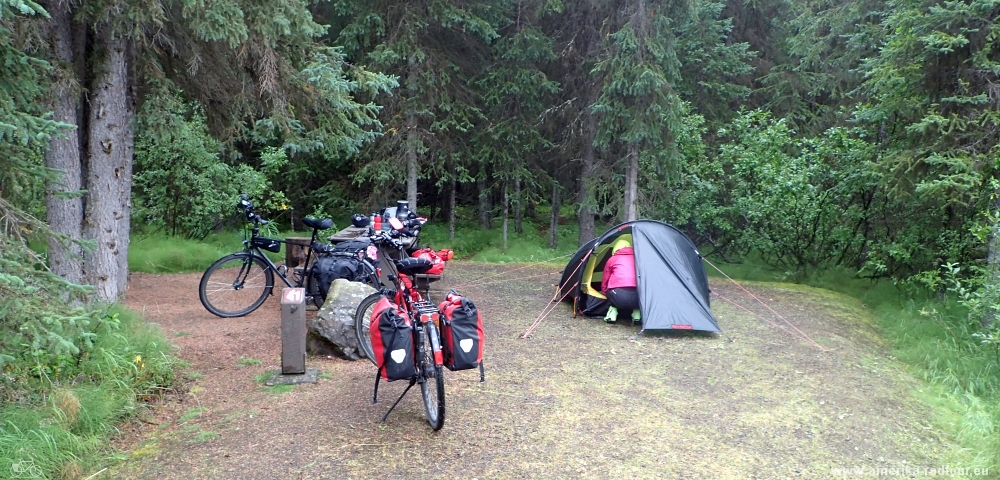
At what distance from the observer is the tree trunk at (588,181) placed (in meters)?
13.6

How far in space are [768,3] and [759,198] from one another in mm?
5862

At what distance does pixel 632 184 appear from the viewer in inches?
515

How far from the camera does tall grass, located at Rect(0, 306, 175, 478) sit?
13.1ft

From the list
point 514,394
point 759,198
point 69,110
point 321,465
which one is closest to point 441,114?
point 759,198

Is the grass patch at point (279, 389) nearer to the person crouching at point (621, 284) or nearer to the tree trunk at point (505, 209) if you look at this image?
the person crouching at point (621, 284)

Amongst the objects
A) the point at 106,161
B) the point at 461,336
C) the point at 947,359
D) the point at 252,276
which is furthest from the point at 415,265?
the point at 947,359

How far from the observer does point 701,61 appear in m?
14.8

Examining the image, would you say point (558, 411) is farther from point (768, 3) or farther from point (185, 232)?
point (768, 3)

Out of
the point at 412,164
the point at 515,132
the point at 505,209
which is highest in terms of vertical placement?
the point at 515,132

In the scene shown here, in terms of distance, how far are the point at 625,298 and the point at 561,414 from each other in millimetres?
3256

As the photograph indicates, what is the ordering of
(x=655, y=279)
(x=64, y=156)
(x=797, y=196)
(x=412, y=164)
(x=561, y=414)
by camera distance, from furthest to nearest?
(x=412, y=164) → (x=797, y=196) → (x=655, y=279) → (x=64, y=156) → (x=561, y=414)

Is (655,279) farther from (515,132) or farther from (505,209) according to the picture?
(505,209)

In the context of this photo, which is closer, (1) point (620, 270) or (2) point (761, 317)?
(1) point (620, 270)

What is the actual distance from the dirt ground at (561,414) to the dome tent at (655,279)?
23 centimetres
